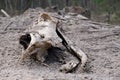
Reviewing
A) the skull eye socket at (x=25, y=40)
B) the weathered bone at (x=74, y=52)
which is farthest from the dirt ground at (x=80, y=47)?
the skull eye socket at (x=25, y=40)

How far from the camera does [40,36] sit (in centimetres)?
795

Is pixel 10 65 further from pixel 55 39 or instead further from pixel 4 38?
pixel 4 38

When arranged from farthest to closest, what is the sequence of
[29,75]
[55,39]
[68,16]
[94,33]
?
[68,16]
[94,33]
[55,39]
[29,75]

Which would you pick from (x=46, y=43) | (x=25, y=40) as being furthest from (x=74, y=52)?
(x=25, y=40)

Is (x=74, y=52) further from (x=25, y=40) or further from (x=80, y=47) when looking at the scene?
(x=25, y=40)

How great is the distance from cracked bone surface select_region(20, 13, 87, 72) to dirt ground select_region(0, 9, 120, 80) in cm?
16

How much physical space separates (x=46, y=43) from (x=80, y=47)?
1.32 m

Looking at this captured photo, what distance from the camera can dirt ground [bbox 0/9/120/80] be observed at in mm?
6863

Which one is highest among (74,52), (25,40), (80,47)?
(25,40)

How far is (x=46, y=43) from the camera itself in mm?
7734

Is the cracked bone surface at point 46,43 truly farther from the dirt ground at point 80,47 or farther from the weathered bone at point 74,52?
the dirt ground at point 80,47

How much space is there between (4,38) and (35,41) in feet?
7.61

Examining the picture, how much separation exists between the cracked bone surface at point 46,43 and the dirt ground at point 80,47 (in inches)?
6.4

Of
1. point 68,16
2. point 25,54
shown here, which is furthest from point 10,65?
point 68,16
